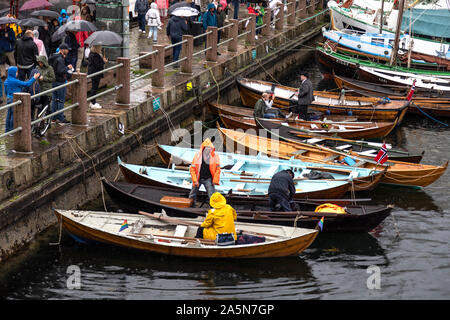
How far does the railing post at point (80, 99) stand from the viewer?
1516cm

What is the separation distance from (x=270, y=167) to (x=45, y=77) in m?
5.86

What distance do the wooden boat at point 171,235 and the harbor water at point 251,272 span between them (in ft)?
0.90

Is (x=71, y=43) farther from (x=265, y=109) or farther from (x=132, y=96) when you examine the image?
(x=265, y=109)

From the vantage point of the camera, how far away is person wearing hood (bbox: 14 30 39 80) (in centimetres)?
1593

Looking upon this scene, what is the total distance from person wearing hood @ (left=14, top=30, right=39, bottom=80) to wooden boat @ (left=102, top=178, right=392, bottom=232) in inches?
144

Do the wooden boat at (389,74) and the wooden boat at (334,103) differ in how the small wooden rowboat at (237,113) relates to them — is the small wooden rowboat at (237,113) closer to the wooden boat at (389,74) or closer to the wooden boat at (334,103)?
the wooden boat at (334,103)

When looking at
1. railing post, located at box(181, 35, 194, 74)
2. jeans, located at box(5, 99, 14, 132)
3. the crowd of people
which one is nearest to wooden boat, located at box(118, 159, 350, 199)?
the crowd of people

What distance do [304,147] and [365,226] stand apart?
4499 mm

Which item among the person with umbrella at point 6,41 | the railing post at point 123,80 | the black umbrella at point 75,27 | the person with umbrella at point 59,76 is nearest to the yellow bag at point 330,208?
the railing post at point 123,80

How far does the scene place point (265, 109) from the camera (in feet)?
67.6

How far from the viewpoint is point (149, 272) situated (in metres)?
12.8

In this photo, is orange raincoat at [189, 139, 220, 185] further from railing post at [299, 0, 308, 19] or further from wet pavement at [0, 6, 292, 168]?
railing post at [299, 0, 308, 19]
